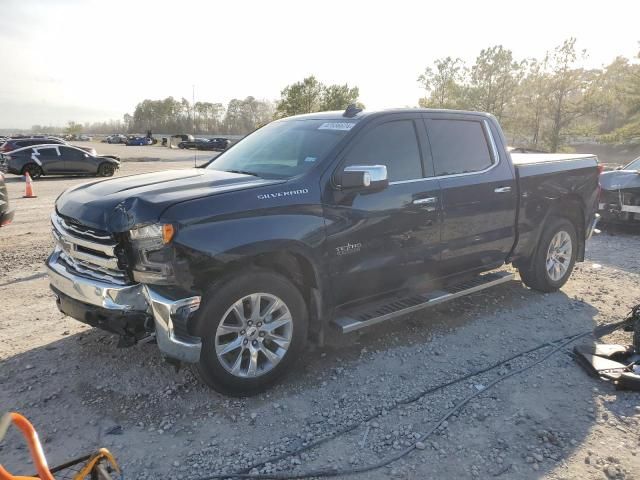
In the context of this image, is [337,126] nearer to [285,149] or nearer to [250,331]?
[285,149]

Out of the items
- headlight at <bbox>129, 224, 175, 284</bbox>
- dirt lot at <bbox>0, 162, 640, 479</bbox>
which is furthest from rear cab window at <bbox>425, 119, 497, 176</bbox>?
headlight at <bbox>129, 224, 175, 284</bbox>

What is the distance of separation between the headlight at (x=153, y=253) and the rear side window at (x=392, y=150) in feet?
5.02

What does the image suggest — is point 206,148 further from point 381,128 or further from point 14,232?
point 381,128

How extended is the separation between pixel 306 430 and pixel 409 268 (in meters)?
1.68

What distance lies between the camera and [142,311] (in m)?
3.15

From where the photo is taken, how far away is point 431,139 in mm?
4480

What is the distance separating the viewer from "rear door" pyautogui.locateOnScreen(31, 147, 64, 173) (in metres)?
19.4

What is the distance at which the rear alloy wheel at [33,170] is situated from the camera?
63.3ft

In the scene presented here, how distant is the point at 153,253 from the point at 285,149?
1.63 m

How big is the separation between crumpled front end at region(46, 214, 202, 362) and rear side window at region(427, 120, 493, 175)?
260 cm

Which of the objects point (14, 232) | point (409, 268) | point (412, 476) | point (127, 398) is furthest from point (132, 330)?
point (14, 232)

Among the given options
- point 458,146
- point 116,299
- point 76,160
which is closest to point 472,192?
point 458,146

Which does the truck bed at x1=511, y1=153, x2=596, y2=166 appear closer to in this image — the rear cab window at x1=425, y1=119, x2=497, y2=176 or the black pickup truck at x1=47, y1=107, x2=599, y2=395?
the black pickup truck at x1=47, y1=107, x2=599, y2=395

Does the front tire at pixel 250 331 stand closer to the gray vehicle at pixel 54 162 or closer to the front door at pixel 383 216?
the front door at pixel 383 216
